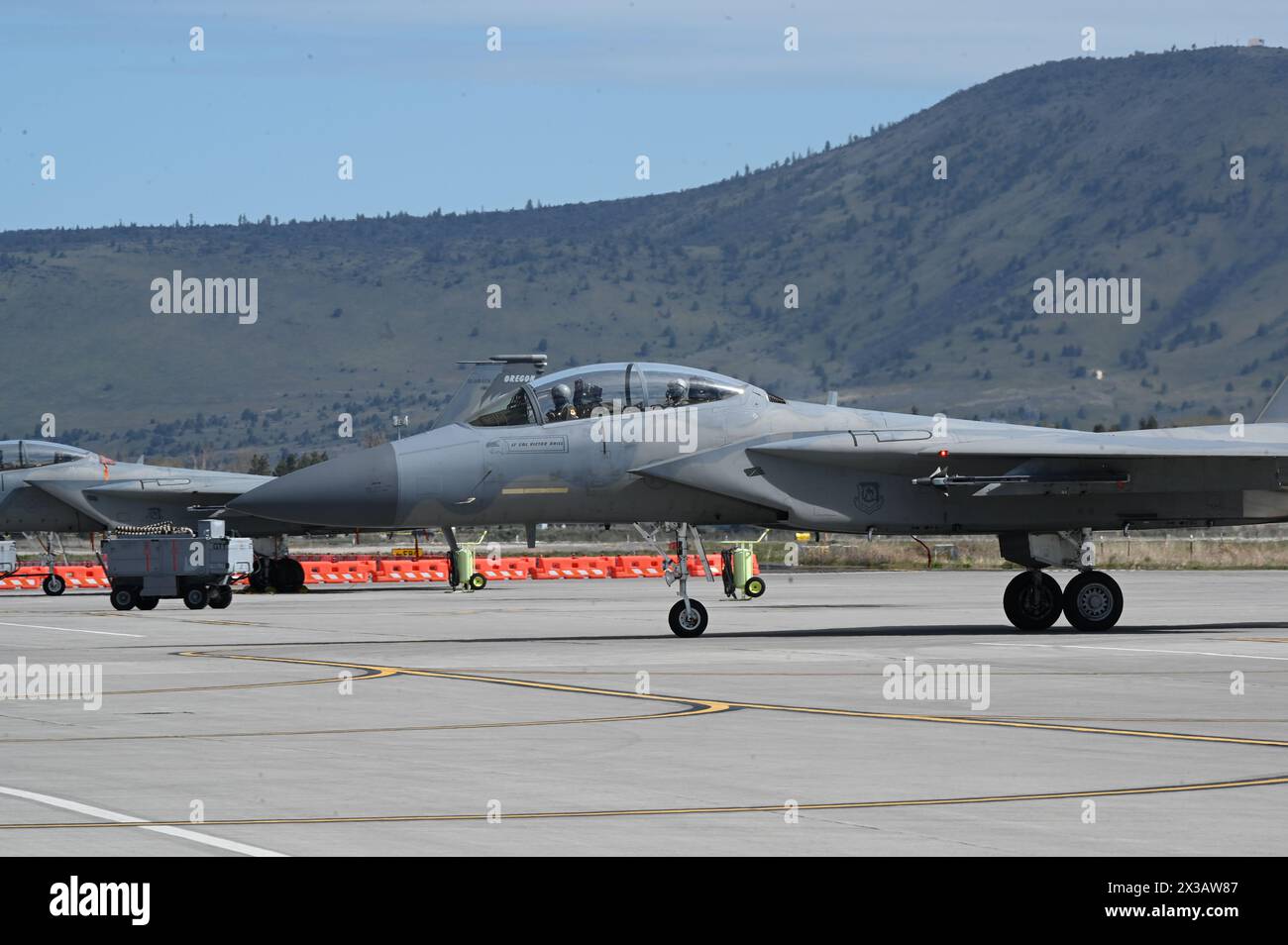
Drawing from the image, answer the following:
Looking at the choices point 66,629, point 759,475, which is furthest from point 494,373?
point 759,475

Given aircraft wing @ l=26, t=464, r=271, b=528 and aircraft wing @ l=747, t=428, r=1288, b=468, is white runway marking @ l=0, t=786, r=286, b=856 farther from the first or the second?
aircraft wing @ l=26, t=464, r=271, b=528

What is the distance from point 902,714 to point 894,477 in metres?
8.51

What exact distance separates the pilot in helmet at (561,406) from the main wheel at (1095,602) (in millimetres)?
6706

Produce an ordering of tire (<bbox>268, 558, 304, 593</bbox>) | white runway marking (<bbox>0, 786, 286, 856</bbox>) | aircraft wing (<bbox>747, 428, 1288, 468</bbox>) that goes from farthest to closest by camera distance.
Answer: tire (<bbox>268, 558, 304, 593</bbox>) → aircraft wing (<bbox>747, 428, 1288, 468</bbox>) → white runway marking (<bbox>0, 786, 286, 856</bbox>)

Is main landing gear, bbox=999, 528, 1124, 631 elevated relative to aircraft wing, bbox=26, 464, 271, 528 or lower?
lower

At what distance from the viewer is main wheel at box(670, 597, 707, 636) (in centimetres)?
2219

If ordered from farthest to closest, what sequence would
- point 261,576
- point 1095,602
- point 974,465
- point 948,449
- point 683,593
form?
point 261,576 < point 1095,602 < point 683,593 < point 974,465 < point 948,449

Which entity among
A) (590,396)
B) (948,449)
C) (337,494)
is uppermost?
(590,396)

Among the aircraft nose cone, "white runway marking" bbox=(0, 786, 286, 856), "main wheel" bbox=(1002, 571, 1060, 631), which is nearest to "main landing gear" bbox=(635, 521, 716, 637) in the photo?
the aircraft nose cone

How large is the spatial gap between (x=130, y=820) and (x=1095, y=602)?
1593 centimetres

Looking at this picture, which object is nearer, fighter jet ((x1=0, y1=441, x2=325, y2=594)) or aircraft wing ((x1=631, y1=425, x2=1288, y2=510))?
aircraft wing ((x1=631, y1=425, x2=1288, y2=510))

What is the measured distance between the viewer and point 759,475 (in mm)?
21641

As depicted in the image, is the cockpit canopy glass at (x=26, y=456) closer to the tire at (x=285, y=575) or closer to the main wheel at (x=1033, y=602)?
the tire at (x=285, y=575)

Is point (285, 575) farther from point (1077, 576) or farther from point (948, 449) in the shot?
point (948, 449)
